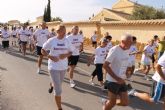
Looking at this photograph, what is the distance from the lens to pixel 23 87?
38.4ft

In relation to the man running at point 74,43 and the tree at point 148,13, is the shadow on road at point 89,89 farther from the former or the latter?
the tree at point 148,13

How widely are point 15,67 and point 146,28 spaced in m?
11.8

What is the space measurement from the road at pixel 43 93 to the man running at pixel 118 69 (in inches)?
73.3

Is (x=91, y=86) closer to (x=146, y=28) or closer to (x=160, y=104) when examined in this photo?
(x=160, y=104)

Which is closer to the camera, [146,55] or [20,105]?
[20,105]

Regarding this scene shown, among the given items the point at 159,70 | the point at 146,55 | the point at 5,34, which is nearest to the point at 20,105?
the point at 159,70

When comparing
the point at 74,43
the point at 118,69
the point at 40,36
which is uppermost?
the point at 118,69

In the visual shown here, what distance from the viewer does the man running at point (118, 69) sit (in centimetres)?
748

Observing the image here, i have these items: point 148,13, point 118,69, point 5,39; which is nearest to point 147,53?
point 118,69

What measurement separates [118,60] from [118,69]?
0.17 meters

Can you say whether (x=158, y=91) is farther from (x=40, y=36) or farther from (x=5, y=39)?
(x=5, y=39)

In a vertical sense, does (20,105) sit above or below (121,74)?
below

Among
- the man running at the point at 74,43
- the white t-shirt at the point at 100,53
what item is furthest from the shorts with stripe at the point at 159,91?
the man running at the point at 74,43

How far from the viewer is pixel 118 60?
756 centimetres
